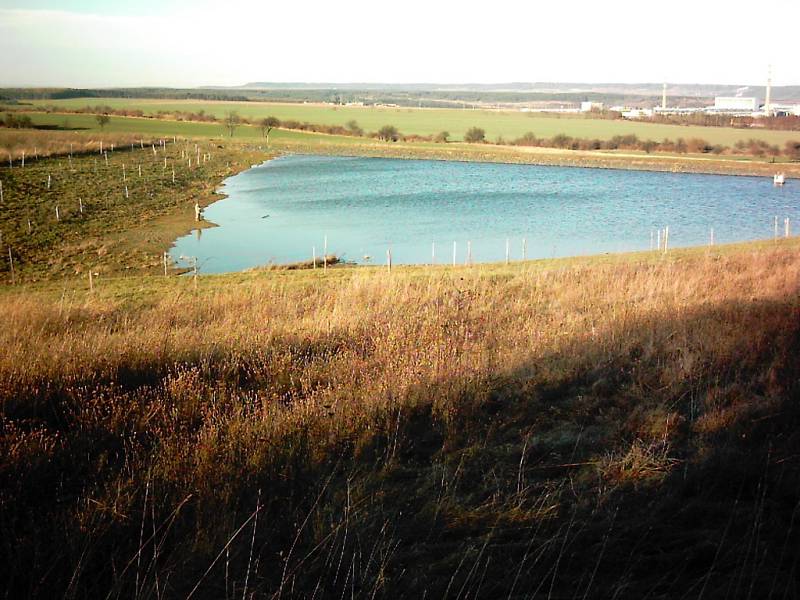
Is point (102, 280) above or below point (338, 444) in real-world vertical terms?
below

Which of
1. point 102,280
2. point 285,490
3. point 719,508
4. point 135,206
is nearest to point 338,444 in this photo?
point 285,490

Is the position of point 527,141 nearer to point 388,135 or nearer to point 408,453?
point 388,135

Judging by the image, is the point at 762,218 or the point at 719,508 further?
the point at 762,218

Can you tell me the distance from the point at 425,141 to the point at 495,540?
107m

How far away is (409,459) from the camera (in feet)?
16.9

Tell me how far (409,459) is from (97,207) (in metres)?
37.0

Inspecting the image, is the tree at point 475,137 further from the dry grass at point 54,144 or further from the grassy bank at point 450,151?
the dry grass at point 54,144

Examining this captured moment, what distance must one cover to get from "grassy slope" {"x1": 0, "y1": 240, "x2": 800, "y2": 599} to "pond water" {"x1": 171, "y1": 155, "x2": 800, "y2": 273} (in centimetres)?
2047

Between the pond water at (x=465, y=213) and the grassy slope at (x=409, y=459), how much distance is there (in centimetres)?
2047

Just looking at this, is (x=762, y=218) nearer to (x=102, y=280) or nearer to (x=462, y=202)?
(x=462, y=202)

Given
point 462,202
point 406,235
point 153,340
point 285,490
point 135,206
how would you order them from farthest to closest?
point 462,202
point 135,206
point 406,235
point 153,340
point 285,490

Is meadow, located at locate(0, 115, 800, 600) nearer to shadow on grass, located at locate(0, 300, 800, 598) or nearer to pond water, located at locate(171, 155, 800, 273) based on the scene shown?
shadow on grass, located at locate(0, 300, 800, 598)

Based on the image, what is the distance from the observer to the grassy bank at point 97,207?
2684cm

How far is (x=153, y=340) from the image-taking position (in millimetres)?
7875
